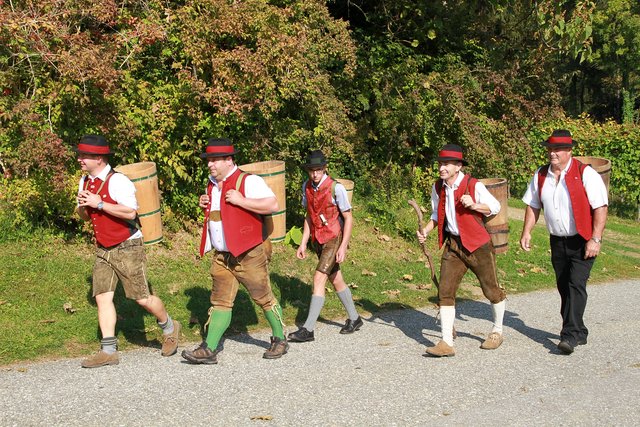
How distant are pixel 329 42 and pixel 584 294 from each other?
6.49 metres

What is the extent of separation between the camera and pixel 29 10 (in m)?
10.2

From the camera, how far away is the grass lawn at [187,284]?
26.0ft

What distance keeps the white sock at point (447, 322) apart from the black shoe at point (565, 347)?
1.00 m

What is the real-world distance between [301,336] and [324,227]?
3.65 ft

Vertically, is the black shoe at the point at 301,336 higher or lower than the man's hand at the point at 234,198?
lower

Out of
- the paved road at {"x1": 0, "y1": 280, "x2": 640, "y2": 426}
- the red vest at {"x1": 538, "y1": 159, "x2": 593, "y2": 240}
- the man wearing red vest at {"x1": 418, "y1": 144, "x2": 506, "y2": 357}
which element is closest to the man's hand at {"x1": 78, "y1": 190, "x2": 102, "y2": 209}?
the paved road at {"x1": 0, "y1": 280, "x2": 640, "y2": 426}

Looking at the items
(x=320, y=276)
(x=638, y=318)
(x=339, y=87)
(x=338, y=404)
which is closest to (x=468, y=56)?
(x=339, y=87)

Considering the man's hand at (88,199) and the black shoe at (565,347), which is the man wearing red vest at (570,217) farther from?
the man's hand at (88,199)

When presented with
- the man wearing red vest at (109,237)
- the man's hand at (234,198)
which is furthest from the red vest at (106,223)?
the man's hand at (234,198)

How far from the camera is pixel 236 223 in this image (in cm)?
721

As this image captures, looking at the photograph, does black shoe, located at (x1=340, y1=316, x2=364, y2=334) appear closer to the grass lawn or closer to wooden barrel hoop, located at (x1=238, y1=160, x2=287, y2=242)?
the grass lawn

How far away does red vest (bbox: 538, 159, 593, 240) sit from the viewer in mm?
7535

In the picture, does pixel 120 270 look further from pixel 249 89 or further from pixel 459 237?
pixel 249 89

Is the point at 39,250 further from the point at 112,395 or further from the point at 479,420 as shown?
Answer: the point at 479,420
